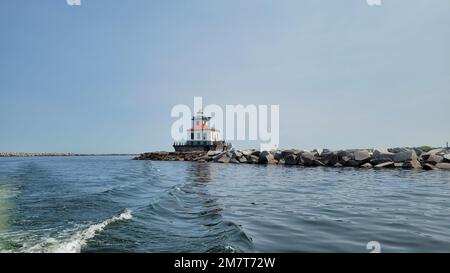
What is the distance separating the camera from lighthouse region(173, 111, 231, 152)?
71.1 metres

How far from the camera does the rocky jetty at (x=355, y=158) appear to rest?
1252 inches

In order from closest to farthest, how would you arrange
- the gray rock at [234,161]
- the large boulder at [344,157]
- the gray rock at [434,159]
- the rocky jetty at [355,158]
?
the gray rock at [434,159]
the rocky jetty at [355,158]
the large boulder at [344,157]
the gray rock at [234,161]

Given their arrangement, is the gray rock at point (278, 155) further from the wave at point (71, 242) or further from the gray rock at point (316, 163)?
the wave at point (71, 242)

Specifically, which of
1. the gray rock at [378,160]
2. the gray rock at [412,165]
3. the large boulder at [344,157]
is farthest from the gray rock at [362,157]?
the gray rock at [412,165]

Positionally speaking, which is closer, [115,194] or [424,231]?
[424,231]

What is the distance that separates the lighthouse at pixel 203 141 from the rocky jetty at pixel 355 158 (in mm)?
17271

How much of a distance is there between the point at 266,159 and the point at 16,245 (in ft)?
129

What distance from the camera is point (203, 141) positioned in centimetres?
7169

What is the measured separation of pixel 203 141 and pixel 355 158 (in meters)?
40.4

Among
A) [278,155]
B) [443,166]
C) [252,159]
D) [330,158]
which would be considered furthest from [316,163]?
[443,166]

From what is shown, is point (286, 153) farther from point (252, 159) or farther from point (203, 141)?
point (203, 141)
